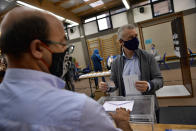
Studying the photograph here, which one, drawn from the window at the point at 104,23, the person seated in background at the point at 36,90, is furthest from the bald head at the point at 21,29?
the window at the point at 104,23

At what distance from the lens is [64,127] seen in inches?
16.7

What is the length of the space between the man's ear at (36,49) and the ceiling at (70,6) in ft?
15.8

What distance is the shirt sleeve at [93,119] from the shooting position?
44cm

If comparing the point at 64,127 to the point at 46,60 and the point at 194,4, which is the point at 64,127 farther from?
the point at 194,4

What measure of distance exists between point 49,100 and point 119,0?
26.8 feet

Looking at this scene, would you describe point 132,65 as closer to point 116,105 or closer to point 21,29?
point 116,105

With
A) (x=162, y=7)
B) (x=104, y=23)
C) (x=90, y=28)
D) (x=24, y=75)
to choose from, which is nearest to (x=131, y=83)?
(x=24, y=75)

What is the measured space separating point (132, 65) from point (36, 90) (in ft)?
4.56

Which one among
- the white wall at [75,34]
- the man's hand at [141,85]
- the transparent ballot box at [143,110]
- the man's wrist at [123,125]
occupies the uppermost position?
the white wall at [75,34]

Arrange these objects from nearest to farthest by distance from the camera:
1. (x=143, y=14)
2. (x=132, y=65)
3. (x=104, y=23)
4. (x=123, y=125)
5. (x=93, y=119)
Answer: (x=93, y=119)
(x=123, y=125)
(x=132, y=65)
(x=143, y=14)
(x=104, y=23)

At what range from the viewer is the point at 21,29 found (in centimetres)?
48

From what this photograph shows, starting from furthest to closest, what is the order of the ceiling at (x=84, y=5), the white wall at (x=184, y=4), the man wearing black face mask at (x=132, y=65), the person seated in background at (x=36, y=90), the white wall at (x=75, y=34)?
the white wall at (x=75, y=34)
the white wall at (x=184, y=4)
the ceiling at (x=84, y=5)
the man wearing black face mask at (x=132, y=65)
the person seated in background at (x=36, y=90)

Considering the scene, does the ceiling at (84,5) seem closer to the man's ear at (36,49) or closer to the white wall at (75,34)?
the white wall at (75,34)

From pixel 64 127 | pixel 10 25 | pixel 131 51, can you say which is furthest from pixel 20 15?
pixel 131 51
